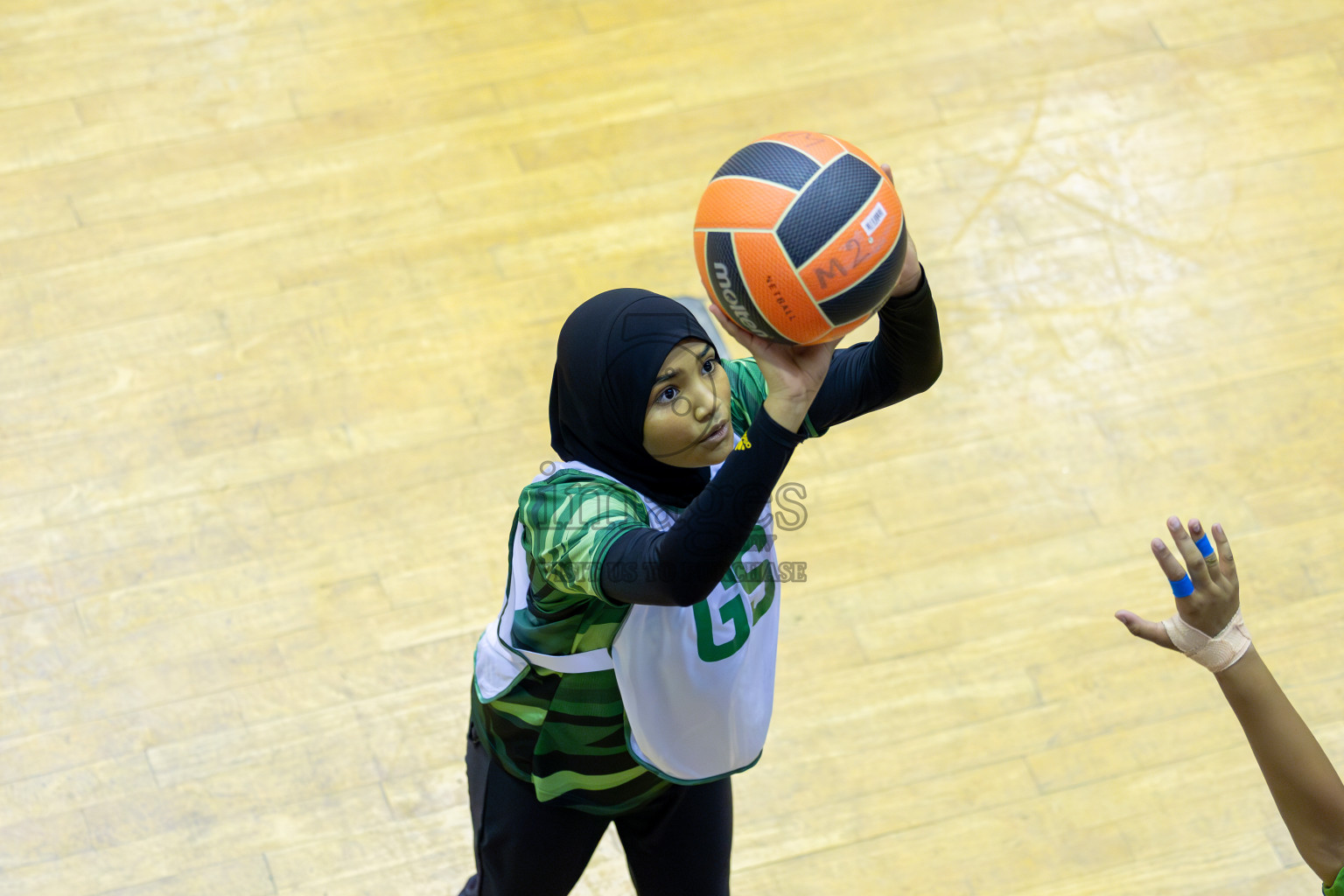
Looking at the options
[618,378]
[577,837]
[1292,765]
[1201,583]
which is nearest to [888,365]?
[618,378]

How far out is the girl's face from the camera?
5.36 feet

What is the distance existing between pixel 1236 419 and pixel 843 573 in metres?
1.11

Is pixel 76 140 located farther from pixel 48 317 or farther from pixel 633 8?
pixel 633 8

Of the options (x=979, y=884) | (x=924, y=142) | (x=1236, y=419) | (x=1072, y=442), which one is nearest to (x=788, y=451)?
(x=979, y=884)

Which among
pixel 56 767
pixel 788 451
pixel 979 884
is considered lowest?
pixel 979 884

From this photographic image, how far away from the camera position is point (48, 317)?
11.3 feet

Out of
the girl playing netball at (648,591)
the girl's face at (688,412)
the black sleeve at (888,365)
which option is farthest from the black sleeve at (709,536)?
the black sleeve at (888,365)

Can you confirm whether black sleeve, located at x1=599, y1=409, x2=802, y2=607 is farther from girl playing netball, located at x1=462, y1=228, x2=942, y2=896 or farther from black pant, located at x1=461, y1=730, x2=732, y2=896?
black pant, located at x1=461, y1=730, x2=732, y2=896

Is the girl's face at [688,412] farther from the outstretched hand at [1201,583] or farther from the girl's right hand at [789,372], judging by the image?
the outstretched hand at [1201,583]

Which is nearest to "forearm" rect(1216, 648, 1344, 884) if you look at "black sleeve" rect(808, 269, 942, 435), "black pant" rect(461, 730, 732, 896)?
"black sleeve" rect(808, 269, 942, 435)

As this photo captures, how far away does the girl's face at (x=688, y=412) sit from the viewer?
1634mm

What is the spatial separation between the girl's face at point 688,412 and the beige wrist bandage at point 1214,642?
586 millimetres

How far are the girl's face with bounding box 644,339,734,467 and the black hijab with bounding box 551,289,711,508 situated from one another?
1 cm

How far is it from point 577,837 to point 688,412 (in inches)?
31.2
